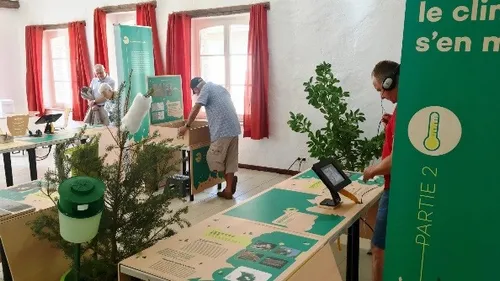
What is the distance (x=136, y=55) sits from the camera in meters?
6.06

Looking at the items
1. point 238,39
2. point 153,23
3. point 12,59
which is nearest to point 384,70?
point 238,39

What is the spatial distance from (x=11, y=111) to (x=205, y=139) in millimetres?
4976

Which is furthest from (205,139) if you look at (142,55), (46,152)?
(46,152)

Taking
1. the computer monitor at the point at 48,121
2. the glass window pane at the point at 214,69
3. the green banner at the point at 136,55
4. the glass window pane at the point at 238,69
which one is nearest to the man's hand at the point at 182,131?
the green banner at the point at 136,55

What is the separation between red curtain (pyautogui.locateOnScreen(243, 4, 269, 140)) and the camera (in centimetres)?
563

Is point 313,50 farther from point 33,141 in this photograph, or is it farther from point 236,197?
point 33,141

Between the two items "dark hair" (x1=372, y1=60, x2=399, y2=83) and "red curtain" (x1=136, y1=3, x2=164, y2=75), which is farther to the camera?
"red curtain" (x1=136, y1=3, x2=164, y2=75)

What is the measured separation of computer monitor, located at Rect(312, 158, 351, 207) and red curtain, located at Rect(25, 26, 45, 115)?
307 inches

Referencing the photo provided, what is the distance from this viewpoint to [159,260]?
172 cm

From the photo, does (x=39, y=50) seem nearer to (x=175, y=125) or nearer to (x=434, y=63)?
(x=175, y=125)

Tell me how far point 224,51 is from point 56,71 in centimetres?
424

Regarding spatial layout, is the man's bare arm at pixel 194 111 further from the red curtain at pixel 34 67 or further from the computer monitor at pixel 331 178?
the red curtain at pixel 34 67

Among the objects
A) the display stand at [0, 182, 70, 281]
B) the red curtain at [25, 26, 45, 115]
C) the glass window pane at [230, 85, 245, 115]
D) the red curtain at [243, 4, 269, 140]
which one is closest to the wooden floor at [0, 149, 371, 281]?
the red curtain at [243, 4, 269, 140]

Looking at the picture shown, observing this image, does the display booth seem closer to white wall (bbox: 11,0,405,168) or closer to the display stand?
white wall (bbox: 11,0,405,168)
